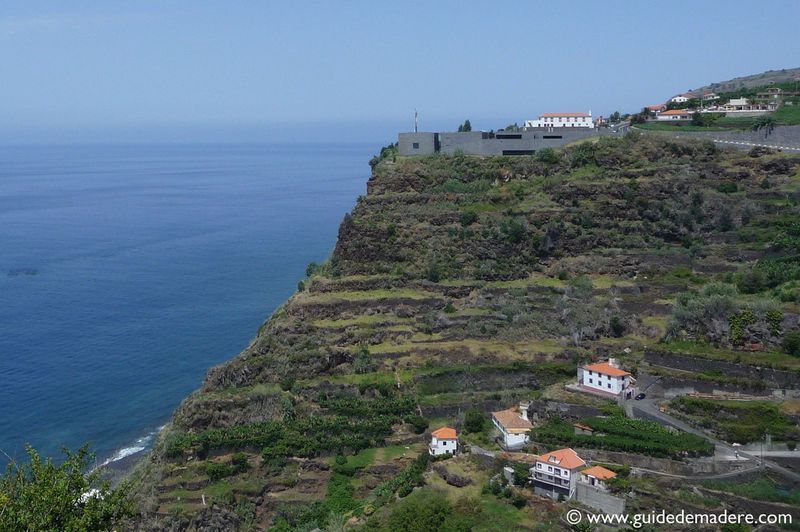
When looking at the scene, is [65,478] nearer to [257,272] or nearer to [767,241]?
[767,241]

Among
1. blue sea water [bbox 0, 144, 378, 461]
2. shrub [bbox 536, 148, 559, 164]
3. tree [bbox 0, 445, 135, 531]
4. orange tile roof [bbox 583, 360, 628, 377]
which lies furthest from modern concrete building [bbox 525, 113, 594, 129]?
tree [bbox 0, 445, 135, 531]

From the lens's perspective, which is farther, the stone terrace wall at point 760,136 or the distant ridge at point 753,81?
the distant ridge at point 753,81

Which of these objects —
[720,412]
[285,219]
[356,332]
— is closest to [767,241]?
[720,412]

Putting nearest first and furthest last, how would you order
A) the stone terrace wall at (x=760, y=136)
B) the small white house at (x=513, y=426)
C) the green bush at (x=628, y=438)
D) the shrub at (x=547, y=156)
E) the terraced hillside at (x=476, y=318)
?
1. the green bush at (x=628, y=438)
2. the small white house at (x=513, y=426)
3. the terraced hillside at (x=476, y=318)
4. the stone terrace wall at (x=760, y=136)
5. the shrub at (x=547, y=156)

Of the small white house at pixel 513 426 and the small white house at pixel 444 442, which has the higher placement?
the small white house at pixel 513 426

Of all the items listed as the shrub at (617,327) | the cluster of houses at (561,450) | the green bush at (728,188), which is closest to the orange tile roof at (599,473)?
the cluster of houses at (561,450)

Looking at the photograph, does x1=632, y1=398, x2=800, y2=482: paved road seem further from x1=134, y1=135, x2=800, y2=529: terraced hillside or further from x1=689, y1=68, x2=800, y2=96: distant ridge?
x1=689, y1=68, x2=800, y2=96: distant ridge

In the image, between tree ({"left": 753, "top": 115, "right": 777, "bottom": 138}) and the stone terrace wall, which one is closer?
the stone terrace wall

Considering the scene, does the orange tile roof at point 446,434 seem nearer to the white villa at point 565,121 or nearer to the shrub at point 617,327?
the shrub at point 617,327
